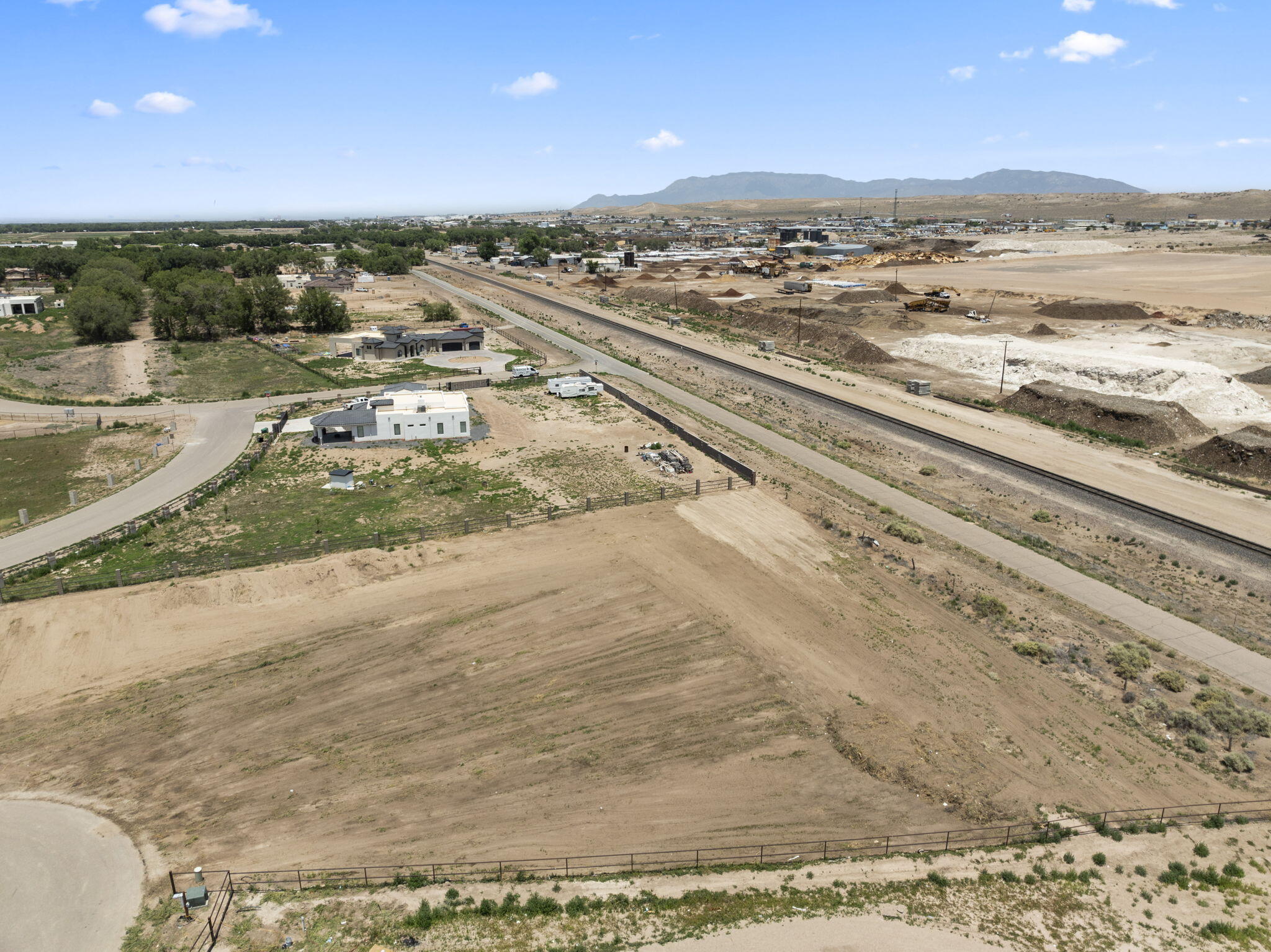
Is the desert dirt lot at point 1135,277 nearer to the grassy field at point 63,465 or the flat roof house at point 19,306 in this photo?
the grassy field at point 63,465

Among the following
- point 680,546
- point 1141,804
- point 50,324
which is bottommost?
point 1141,804

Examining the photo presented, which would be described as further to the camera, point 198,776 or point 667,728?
point 667,728

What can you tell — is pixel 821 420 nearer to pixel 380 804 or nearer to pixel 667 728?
pixel 667 728

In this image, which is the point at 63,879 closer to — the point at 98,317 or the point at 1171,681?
the point at 1171,681

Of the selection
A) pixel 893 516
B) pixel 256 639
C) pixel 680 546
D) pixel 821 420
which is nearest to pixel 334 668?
pixel 256 639

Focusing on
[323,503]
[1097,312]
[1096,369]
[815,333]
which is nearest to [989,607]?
[323,503]

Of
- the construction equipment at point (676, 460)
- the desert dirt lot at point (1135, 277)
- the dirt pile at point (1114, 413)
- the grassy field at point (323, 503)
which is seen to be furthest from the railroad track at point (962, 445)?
the desert dirt lot at point (1135, 277)
